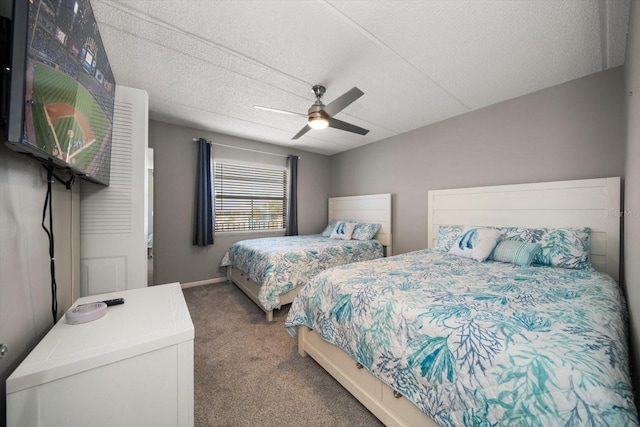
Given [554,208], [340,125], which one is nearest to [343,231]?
[340,125]

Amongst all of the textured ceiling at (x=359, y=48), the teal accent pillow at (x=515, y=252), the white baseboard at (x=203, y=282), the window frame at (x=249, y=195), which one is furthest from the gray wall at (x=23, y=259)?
the teal accent pillow at (x=515, y=252)

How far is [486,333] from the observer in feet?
2.98

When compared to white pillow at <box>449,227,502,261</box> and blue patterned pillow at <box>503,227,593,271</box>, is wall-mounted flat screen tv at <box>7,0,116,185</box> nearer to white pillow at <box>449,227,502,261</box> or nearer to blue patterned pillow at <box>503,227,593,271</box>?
white pillow at <box>449,227,502,261</box>

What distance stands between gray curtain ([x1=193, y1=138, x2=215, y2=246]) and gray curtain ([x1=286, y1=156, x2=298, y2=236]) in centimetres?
139

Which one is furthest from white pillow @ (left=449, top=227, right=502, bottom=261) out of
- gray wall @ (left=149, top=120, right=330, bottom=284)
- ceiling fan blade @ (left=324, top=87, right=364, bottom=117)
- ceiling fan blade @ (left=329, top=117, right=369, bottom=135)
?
gray wall @ (left=149, top=120, right=330, bottom=284)

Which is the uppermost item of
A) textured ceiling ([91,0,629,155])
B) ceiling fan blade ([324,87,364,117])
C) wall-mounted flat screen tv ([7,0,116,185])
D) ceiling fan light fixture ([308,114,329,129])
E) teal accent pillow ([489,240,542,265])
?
textured ceiling ([91,0,629,155])

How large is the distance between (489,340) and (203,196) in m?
3.67

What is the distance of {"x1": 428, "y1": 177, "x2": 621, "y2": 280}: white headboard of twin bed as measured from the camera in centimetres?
190

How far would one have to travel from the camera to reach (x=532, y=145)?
2.39 m

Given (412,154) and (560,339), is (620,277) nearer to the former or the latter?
(560,339)

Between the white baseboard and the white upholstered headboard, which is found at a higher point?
the white upholstered headboard

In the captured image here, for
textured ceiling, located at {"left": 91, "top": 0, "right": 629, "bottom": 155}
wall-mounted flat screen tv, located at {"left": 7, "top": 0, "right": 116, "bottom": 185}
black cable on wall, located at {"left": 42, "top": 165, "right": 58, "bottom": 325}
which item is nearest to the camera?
wall-mounted flat screen tv, located at {"left": 7, "top": 0, "right": 116, "bottom": 185}

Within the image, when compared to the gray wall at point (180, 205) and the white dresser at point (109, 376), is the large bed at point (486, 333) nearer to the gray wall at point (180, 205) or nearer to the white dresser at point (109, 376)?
the white dresser at point (109, 376)

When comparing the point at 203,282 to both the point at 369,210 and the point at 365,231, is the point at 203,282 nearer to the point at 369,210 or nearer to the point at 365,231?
the point at 365,231
